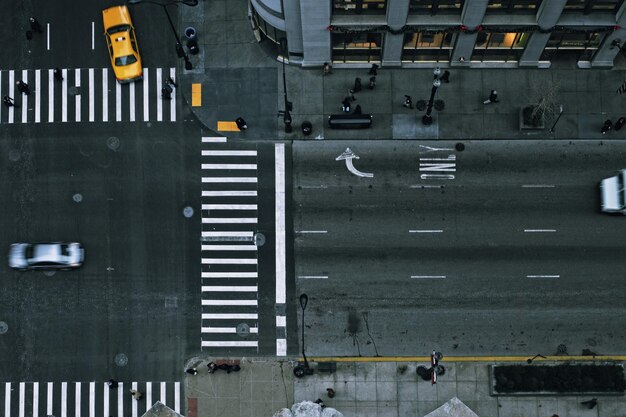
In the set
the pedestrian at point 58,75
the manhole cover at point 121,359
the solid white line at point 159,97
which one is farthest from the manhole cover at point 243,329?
the pedestrian at point 58,75

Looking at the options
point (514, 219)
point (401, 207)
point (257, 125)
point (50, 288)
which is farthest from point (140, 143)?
point (514, 219)

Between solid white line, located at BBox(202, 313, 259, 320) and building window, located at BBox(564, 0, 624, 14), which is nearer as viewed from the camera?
building window, located at BBox(564, 0, 624, 14)

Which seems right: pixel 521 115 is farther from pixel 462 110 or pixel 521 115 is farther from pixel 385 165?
pixel 385 165

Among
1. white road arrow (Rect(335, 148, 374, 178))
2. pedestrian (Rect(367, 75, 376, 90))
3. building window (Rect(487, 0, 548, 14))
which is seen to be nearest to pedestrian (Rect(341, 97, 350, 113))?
pedestrian (Rect(367, 75, 376, 90))

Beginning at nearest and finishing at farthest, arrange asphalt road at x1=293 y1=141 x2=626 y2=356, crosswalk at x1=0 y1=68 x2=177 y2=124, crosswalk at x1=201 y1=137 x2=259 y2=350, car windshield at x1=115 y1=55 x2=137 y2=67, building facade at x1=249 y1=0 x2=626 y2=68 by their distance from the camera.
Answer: building facade at x1=249 y1=0 x2=626 y2=68
asphalt road at x1=293 y1=141 x2=626 y2=356
crosswalk at x1=201 y1=137 x2=259 y2=350
car windshield at x1=115 y1=55 x2=137 y2=67
crosswalk at x1=0 y1=68 x2=177 y2=124

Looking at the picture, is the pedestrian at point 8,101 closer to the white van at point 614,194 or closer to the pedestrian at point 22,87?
the pedestrian at point 22,87

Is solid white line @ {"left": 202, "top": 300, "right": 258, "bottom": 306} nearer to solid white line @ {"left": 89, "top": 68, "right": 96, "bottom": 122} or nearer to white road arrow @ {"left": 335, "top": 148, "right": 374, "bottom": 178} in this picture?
white road arrow @ {"left": 335, "top": 148, "right": 374, "bottom": 178}
